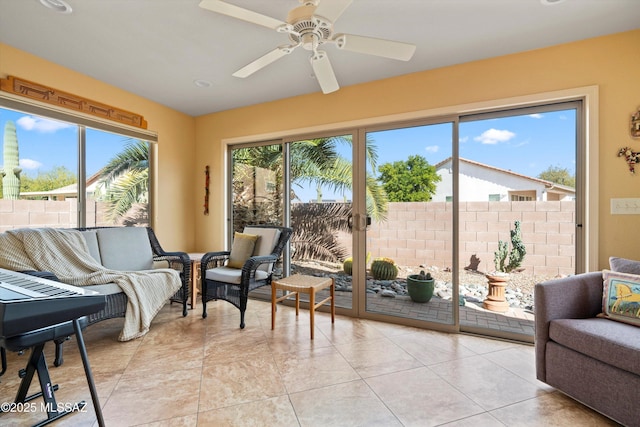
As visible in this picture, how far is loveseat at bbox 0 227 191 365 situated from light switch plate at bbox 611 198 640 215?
370 centimetres

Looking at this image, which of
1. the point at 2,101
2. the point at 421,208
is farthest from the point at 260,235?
the point at 2,101

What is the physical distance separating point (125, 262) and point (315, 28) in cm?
281

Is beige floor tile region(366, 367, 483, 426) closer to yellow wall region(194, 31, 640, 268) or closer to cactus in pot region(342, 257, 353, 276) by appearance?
cactus in pot region(342, 257, 353, 276)

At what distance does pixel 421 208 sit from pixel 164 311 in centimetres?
292

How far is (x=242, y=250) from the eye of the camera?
3373 mm

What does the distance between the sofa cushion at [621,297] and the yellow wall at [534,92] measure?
518mm

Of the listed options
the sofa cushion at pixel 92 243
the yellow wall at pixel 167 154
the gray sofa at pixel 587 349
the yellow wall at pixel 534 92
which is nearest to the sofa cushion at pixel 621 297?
the gray sofa at pixel 587 349

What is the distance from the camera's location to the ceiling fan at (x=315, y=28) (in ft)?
5.13

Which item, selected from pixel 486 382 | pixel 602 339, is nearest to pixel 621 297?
pixel 602 339

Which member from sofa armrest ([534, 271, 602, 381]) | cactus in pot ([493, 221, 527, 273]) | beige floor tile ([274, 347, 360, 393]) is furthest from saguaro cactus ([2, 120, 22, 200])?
cactus in pot ([493, 221, 527, 273])

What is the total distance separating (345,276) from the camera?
337cm

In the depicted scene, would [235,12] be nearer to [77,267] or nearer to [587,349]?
[77,267]

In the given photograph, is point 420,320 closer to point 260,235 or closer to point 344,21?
point 260,235

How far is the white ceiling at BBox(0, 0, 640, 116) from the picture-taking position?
6.65 feet
